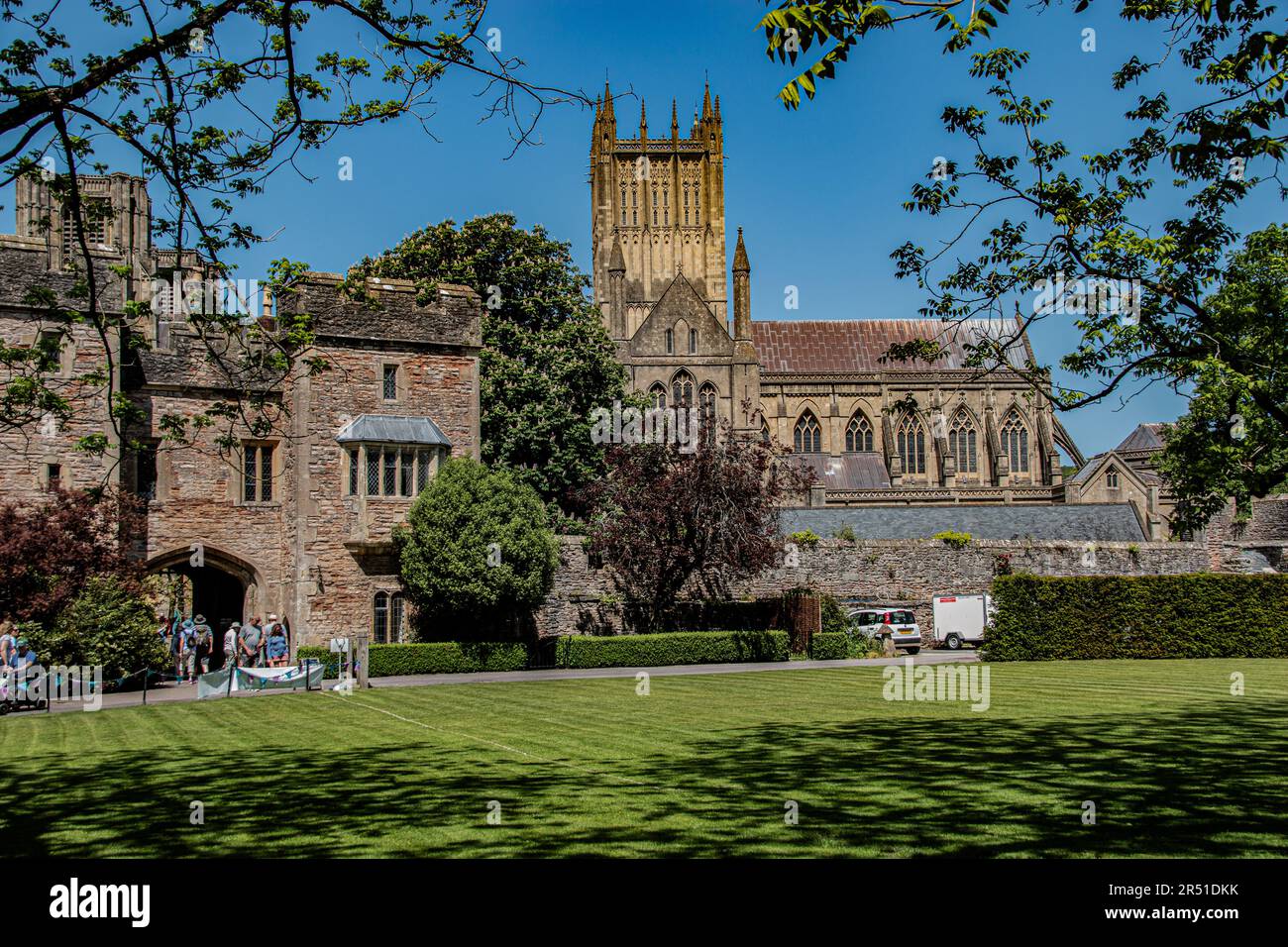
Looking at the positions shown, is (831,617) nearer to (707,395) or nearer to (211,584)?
(211,584)

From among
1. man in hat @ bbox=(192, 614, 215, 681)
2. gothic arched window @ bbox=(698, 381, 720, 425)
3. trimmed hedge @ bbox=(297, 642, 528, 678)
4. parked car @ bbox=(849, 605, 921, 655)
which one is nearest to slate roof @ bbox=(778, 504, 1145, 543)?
parked car @ bbox=(849, 605, 921, 655)

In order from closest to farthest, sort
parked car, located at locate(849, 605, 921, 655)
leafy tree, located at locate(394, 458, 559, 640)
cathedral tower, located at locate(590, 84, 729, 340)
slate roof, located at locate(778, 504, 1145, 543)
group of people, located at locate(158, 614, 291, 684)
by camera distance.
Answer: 1. group of people, located at locate(158, 614, 291, 684)
2. leafy tree, located at locate(394, 458, 559, 640)
3. parked car, located at locate(849, 605, 921, 655)
4. slate roof, located at locate(778, 504, 1145, 543)
5. cathedral tower, located at locate(590, 84, 729, 340)

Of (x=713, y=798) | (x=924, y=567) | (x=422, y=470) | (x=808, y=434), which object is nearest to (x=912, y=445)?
(x=808, y=434)

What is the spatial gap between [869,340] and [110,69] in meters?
80.9

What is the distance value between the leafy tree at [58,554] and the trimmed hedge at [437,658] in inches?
190

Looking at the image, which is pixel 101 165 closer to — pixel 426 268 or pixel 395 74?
pixel 395 74

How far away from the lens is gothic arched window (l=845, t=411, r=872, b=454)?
82.4 metres

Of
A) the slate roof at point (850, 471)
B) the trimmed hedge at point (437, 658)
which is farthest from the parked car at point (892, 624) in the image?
the slate roof at point (850, 471)

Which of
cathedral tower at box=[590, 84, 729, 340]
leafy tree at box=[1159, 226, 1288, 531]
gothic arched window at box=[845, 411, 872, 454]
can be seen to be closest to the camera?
leafy tree at box=[1159, 226, 1288, 531]

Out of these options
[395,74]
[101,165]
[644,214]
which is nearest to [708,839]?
[395,74]

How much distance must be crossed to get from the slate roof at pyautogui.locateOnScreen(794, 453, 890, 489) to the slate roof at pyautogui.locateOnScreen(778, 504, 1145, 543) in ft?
68.5

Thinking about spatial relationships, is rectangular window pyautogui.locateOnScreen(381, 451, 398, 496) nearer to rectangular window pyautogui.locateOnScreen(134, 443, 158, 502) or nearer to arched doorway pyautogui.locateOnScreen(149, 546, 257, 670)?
arched doorway pyautogui.locateOnScreen(149, 546, 257, 670)
